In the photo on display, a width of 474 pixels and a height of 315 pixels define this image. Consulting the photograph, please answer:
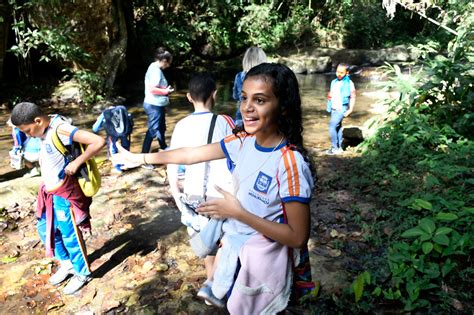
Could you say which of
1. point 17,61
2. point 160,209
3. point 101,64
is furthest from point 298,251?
point 17,61

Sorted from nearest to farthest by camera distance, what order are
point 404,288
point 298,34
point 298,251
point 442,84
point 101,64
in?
point 298,251, point 404,288, point 442,84, point 101,64, point 298,34

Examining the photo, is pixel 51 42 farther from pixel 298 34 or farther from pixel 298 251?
pixel 298 34

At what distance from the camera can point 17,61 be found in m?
12.9

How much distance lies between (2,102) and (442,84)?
38.3 feet

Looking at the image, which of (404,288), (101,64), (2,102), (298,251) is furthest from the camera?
(101,64)

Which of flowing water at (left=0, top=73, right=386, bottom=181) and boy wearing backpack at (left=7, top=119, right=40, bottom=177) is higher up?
boy wearing backpack at (left=7, top=119, right=40, bottom=177)

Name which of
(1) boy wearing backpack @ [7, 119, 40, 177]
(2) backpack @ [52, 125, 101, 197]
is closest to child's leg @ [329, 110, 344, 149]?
(2) backpack @ [52, 125, 101, 197]

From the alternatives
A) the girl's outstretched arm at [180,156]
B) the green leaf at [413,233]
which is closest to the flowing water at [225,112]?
the green leaf at [413,233]

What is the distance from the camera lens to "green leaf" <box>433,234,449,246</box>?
112 inches

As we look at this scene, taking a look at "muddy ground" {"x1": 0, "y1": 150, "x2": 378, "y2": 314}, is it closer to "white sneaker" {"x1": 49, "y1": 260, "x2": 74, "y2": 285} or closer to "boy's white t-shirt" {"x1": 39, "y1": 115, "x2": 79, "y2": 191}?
"white sneaker" {"x1": 49, "y1": 260, "x2": 74, "y2": 285}

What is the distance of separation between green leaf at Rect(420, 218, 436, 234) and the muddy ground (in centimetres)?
63

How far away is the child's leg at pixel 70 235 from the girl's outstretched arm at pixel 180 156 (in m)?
1.21

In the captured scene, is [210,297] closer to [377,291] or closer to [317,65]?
[377,291]

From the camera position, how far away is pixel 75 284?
331 cm
